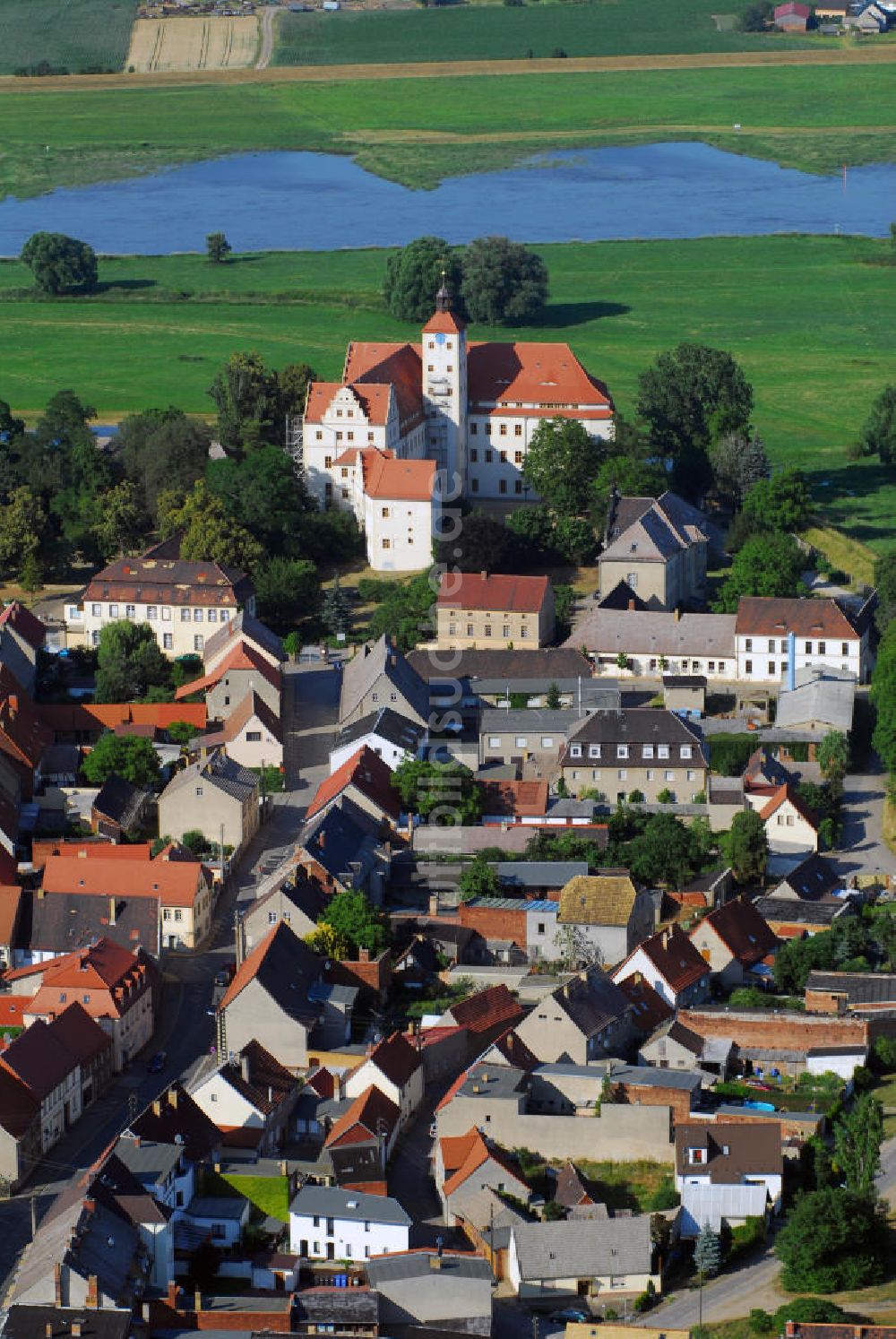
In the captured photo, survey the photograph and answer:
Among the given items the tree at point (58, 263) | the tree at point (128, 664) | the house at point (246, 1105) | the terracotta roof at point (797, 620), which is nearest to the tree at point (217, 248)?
the tree at point (58, 263)

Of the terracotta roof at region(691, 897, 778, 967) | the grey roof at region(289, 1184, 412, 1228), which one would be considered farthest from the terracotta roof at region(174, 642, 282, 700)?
the grey roof at region(289, 1184, 412, 1228)

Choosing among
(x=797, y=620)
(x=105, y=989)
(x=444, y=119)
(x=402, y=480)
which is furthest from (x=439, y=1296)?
(x=444, y=119)

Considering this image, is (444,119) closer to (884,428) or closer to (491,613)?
(884,428)

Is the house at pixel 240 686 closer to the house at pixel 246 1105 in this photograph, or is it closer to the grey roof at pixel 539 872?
the grey roof at pixel 539 872

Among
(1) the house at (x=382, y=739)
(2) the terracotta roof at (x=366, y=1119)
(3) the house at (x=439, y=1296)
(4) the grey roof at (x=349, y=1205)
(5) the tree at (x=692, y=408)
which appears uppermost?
(5) the tree at (x=692, y=408)

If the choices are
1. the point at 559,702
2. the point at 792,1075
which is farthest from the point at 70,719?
the point at 792,1075

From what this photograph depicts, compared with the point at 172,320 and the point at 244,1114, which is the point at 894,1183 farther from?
the point at 172,320
